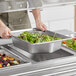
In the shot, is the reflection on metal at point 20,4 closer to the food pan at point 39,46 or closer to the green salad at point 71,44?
the food pan at point 39,46

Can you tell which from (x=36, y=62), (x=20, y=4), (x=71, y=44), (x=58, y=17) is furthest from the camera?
(x=58, y=17)

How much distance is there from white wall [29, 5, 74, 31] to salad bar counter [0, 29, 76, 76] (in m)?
2.19

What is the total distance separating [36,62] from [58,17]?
273cm

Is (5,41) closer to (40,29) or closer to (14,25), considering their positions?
(40,29)

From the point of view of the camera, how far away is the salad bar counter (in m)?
2.03

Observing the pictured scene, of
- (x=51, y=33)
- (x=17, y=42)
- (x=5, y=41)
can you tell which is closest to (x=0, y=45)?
(x=5, y=41)

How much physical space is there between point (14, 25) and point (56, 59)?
4.05ft

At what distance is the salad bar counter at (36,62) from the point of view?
2.03 meters

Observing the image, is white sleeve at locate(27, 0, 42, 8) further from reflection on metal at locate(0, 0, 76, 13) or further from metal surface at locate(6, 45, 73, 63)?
metal surface at locate(6, 45, 73, 63)

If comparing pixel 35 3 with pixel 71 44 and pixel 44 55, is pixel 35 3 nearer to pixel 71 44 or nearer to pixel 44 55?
pixel 44 55

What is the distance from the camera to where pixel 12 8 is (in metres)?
2.17

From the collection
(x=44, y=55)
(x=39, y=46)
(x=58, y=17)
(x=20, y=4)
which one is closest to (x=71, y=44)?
(x=44, y=55)

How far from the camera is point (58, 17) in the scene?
4.76m

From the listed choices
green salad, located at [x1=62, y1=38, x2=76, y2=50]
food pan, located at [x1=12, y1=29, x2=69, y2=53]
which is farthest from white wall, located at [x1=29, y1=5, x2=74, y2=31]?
food pan, located at [x1=12, y1=29, x2=69, y2=53]
